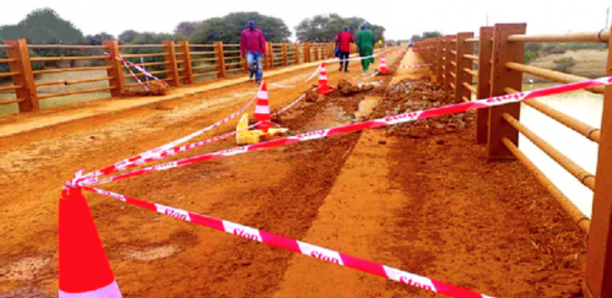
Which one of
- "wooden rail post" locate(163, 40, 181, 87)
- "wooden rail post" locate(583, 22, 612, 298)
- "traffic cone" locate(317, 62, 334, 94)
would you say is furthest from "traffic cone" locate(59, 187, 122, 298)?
"wooden rail post" locate(163, 40, 181, 87)

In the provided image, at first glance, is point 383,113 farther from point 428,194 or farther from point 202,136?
point 428,194

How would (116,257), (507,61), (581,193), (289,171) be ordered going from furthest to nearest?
1. (581,193)
2. (289,171)
3. (507,61)
4. (116,257)

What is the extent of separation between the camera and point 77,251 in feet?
6.59

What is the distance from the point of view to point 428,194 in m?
3.78

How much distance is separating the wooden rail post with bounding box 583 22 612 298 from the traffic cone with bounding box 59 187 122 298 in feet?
6.84

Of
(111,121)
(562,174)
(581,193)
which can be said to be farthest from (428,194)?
(111,121)

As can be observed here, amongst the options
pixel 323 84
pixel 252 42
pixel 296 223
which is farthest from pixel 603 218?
pixel 252 42

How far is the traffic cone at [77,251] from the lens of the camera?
78.3 inches

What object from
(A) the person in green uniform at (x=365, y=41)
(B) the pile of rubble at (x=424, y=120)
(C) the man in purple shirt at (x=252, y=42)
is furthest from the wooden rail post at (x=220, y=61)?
(B) the pile of rubble at (x=424, y=120)

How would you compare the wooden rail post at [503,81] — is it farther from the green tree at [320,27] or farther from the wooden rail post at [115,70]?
the green tree at [320,27]

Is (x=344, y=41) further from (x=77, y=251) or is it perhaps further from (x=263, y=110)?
(x=77, y=251)

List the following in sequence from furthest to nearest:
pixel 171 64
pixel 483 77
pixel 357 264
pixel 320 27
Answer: pixel 320 27
pixel 171 64
pixel 483 77
pixel 357 264

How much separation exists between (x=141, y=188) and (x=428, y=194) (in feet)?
8.23

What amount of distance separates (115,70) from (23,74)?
3180 mm
